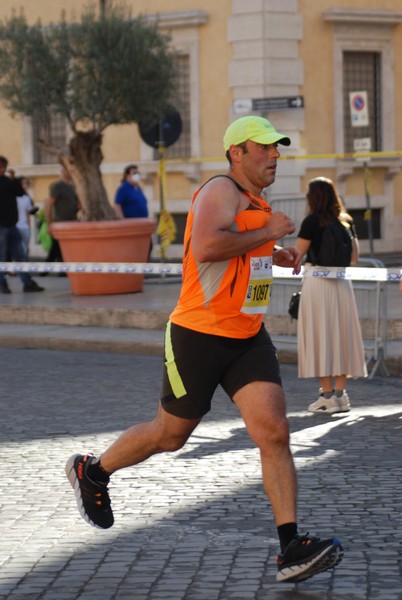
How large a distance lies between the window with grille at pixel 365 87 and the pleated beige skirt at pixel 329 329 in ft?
54.4

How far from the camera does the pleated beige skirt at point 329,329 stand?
34.6ft

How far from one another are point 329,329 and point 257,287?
4681 millimetres

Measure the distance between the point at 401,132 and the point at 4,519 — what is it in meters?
21.3

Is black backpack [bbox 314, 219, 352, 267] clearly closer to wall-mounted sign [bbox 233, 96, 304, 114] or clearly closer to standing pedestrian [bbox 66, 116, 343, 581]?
standing pedestrian [bbox 66, 116, 343, 581]

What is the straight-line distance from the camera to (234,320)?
5922 mm

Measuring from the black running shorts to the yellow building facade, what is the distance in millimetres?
19431

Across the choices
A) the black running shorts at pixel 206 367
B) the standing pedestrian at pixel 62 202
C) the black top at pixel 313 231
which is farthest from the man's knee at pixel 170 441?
the standing pedestrian at pixel 62 202

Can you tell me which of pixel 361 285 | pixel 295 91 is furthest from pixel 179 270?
pixel 295 91

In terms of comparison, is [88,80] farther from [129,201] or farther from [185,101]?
[185,101]

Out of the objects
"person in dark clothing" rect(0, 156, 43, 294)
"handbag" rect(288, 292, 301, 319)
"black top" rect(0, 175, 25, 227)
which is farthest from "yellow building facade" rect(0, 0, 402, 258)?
"handbag" rect(288, 292, 301, 319)

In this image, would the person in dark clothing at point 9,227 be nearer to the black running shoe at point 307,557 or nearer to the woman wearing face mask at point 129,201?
the woman wearing face mask at point 129,201

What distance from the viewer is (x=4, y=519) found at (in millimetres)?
6805

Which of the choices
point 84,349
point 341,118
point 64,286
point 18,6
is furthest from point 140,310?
point 18,6

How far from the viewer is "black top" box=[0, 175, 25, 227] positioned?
62.6ft
